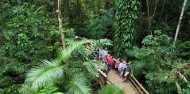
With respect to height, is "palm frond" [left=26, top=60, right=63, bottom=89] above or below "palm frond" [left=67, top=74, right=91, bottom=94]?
above

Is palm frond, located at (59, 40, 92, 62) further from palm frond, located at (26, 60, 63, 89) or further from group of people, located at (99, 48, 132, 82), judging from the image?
group of people, located at (99, 48, 132, 82)

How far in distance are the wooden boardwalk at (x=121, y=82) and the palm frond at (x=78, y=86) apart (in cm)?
551

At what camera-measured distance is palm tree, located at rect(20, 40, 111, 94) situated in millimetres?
6867

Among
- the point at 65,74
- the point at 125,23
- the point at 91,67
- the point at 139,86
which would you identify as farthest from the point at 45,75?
the point at 125,23

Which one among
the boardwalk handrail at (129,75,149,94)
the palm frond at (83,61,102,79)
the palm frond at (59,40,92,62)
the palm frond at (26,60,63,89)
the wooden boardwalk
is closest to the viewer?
the palm frond at (26,60,63,89)

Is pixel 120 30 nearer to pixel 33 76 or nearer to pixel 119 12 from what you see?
pixel 119 12

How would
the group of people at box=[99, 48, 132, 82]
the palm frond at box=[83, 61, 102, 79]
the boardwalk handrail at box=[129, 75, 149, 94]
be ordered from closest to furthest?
the palm frond at box=[83, 61, 102, 79] < the boardwalk handrail at box=[129, 75, 149, 94] < the group of people at box=[99, 48, 132, 82]

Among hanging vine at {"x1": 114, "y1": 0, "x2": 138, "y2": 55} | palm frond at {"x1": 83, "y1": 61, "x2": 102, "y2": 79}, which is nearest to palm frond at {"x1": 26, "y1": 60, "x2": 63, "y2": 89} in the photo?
palm frond at {"x1": 83, "y1": 61, "x2": 102, "y2": 79}

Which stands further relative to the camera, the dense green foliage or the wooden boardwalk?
the wooden boardwalk

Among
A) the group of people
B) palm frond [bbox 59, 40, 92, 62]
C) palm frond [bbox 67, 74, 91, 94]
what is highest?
palm frond [bbox 59, 40, 92, 62]

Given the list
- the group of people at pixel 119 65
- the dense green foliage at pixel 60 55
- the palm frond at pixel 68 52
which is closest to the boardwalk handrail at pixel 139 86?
the group of people at pixel 119 65

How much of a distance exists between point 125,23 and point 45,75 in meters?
11.4

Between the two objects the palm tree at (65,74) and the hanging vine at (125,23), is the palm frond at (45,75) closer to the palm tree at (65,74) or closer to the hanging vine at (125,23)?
the palm tree at (65,74)

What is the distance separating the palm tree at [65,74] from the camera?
22.5 feet
